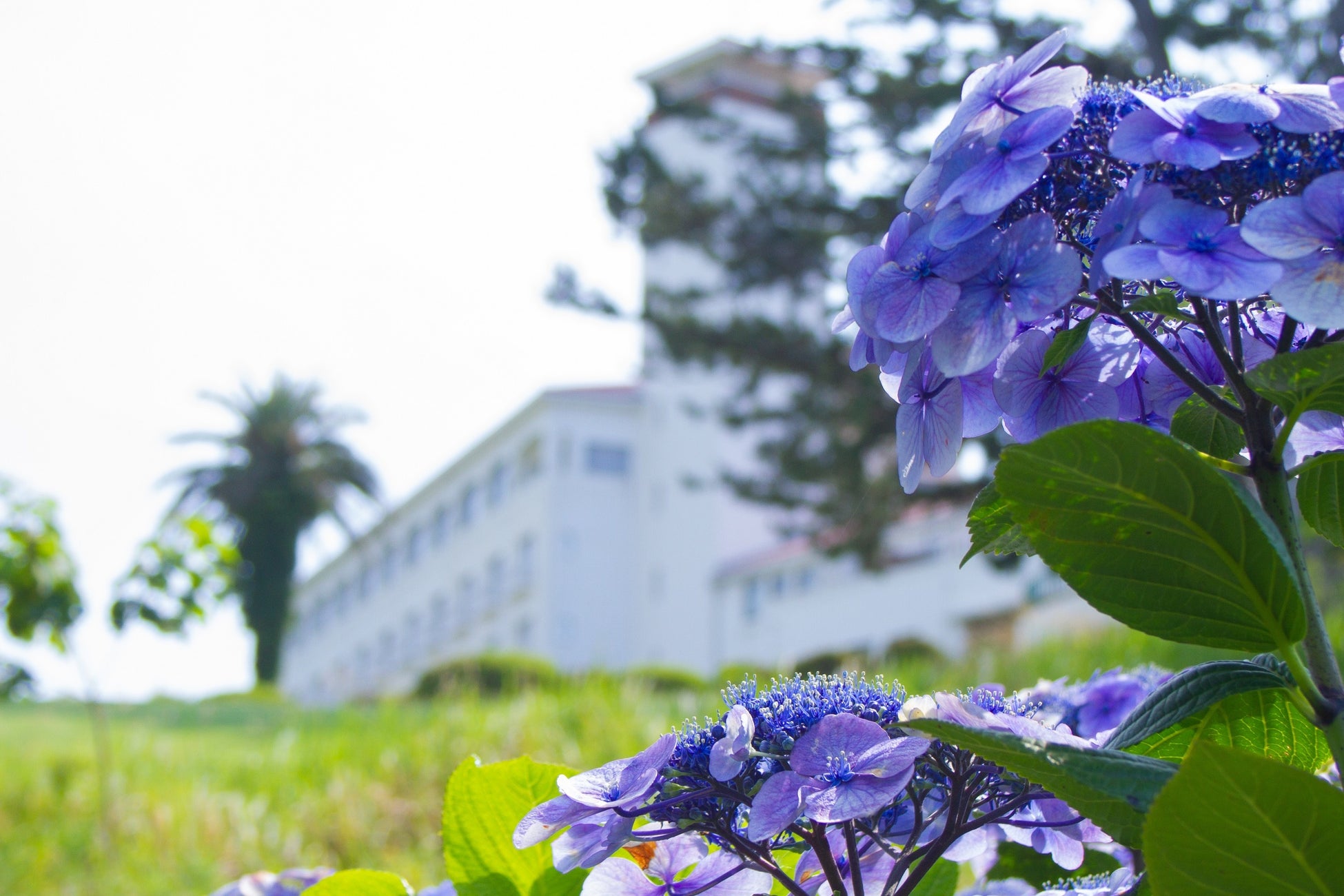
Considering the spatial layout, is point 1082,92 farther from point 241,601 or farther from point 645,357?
point 241,601

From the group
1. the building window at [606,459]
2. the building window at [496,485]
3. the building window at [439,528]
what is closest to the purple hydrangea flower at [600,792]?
the building window at [606,459]

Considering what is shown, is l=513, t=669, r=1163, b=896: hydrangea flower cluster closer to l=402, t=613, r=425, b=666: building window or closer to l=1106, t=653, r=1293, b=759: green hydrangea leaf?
l=1106, t=653, r=1293, b=759: green hydrangea leaf

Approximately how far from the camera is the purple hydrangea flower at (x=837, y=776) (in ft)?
2.27

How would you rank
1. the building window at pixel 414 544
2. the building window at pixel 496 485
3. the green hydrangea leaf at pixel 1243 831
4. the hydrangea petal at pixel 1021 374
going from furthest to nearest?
the building window at pixel 414 544, the building window at pixel 496 485, the hydrangea petal at pixel 1021 374, the green hydrangea leaf at pixel 1243 831

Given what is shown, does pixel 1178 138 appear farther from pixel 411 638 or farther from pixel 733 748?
pixel 411 638

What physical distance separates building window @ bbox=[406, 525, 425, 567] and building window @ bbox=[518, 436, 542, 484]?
8.02 meters

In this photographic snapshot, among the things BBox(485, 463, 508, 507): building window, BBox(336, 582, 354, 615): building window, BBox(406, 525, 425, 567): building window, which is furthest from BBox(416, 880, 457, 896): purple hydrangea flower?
BBox(336, 582, 354, 615): building window

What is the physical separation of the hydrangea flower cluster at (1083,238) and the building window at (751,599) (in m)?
31.2

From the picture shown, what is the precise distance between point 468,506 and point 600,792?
41047 millimetres

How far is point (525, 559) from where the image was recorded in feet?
120

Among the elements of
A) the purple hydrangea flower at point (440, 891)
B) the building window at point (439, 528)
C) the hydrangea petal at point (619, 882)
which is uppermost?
the building window at point (439, 528)

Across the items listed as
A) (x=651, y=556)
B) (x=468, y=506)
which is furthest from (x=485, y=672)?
(x=468, y=506)

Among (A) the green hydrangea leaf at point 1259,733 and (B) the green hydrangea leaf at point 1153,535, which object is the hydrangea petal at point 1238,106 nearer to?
(B) the green hydrangea leaf at point 1153,535

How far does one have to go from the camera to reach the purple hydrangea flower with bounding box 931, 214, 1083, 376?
0.69 m
